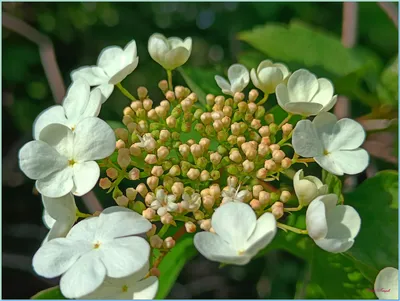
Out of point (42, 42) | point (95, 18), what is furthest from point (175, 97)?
point (95, 18)

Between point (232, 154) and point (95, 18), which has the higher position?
point (232, 154)

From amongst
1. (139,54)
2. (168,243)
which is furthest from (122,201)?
(139,54)

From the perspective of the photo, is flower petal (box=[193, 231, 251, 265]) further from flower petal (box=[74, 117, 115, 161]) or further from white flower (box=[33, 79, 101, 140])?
white flower (box=[33, 79, 101, 140])

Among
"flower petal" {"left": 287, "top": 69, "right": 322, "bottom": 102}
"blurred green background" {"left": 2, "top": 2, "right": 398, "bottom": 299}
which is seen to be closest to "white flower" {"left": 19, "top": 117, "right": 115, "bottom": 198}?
"flower petal" {"left": 287, "top": 69, "right": 322, "bottom": 102}

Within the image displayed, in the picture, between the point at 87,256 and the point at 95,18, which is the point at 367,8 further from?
the point at 87,256

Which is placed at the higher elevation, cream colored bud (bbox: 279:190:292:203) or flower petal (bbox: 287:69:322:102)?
flower petal (bbox: 287:69:322:102)
